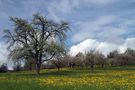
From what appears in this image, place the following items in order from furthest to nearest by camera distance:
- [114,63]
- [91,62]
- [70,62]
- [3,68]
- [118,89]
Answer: [114,63] → [70,62] → [3,68] → [91,62] → [118,89]

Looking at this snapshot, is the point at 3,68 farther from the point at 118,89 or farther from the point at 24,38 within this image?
the point at 118,89

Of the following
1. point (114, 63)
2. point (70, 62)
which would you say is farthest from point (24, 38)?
point (114, 63)

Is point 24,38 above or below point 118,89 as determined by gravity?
above

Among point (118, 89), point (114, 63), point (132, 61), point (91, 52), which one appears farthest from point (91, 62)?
point (118, 89)

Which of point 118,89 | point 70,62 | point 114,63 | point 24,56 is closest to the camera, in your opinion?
point 118,89

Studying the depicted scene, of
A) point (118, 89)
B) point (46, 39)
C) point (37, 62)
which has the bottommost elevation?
point (118, 89)

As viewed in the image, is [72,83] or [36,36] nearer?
[72,83]

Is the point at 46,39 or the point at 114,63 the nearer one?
the point at 46,39

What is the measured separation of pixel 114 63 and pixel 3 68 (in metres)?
50.9

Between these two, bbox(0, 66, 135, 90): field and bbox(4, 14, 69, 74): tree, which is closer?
bbox(0, 66, 135, 90): field

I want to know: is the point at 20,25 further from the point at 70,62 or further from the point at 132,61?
the point at 132,61

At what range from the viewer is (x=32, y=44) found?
6022cm

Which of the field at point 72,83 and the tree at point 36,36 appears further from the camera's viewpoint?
the tree at point 36,36

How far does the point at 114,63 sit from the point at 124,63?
6.88 m
